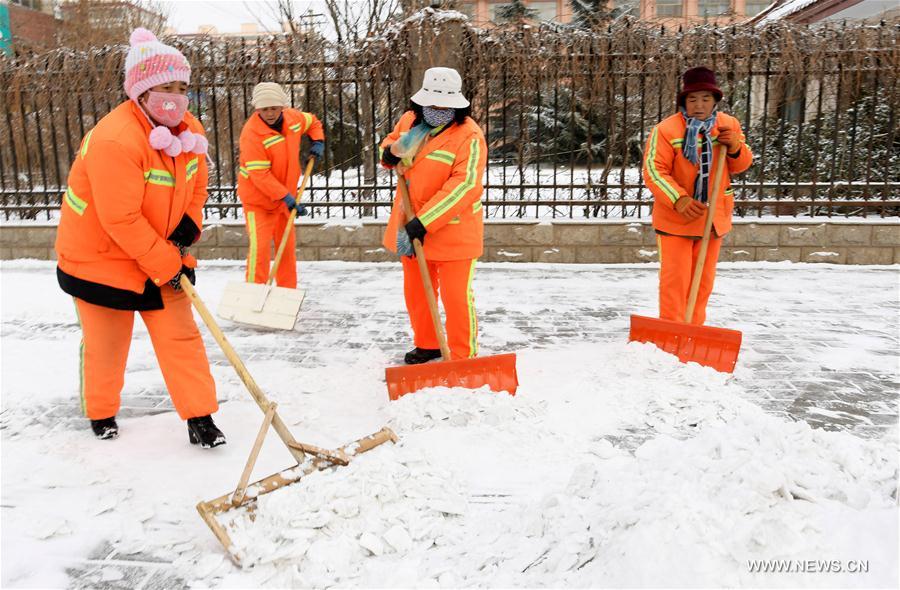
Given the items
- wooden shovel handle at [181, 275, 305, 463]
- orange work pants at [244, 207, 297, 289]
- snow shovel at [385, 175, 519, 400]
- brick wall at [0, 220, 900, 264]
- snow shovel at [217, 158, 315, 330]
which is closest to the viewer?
wooden shovel handle at [181, 275, 305, 463]

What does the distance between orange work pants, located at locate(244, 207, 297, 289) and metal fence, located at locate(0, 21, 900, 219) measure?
2.16 meters

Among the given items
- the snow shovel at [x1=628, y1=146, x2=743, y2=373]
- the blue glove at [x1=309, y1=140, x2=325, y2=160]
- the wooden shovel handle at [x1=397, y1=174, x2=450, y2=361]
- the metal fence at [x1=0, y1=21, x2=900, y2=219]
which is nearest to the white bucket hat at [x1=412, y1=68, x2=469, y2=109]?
the wooden shovel handle at [x1=397, y1=174, x2=450, y2=361]

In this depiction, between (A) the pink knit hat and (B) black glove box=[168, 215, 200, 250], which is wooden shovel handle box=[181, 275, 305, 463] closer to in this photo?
(B) black glove box=[168, 215, 200, 250]

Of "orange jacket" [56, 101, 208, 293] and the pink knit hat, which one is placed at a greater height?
the pink knit hat

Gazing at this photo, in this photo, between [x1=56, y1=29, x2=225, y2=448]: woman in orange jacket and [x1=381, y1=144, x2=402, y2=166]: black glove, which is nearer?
[x1=56, y1=29, x2=225, y2=448]: woman in orange jacket

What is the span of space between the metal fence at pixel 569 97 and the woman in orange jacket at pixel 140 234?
483cm

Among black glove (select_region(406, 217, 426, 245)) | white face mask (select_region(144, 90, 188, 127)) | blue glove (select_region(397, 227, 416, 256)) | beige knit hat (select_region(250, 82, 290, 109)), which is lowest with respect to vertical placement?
blue glove (select_region(397, 227, 416, 256))

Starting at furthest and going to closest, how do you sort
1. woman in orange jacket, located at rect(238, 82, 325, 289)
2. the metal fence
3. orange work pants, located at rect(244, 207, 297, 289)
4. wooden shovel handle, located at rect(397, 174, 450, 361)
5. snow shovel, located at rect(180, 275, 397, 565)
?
1. the metal fence
2. orange work pants, located at rect(244, 207, 297, 289)
3. woman in orange jacket, located at rect(238, 82, 325, 289)
4. wooden shovel handle, located at rect(397, 174, 450, 361)
5. snow shovel, located at rect(180, 275, 397, 565)

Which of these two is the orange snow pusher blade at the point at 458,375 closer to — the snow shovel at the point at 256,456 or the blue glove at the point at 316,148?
the snow shovel at the point at 256,456

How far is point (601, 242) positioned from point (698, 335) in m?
3.83

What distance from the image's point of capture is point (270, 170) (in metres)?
5.79

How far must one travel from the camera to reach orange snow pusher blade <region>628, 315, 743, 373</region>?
4.23m

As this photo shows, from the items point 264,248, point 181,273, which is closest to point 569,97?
point 264,248

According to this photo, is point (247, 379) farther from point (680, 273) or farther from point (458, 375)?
point (680, 273)
